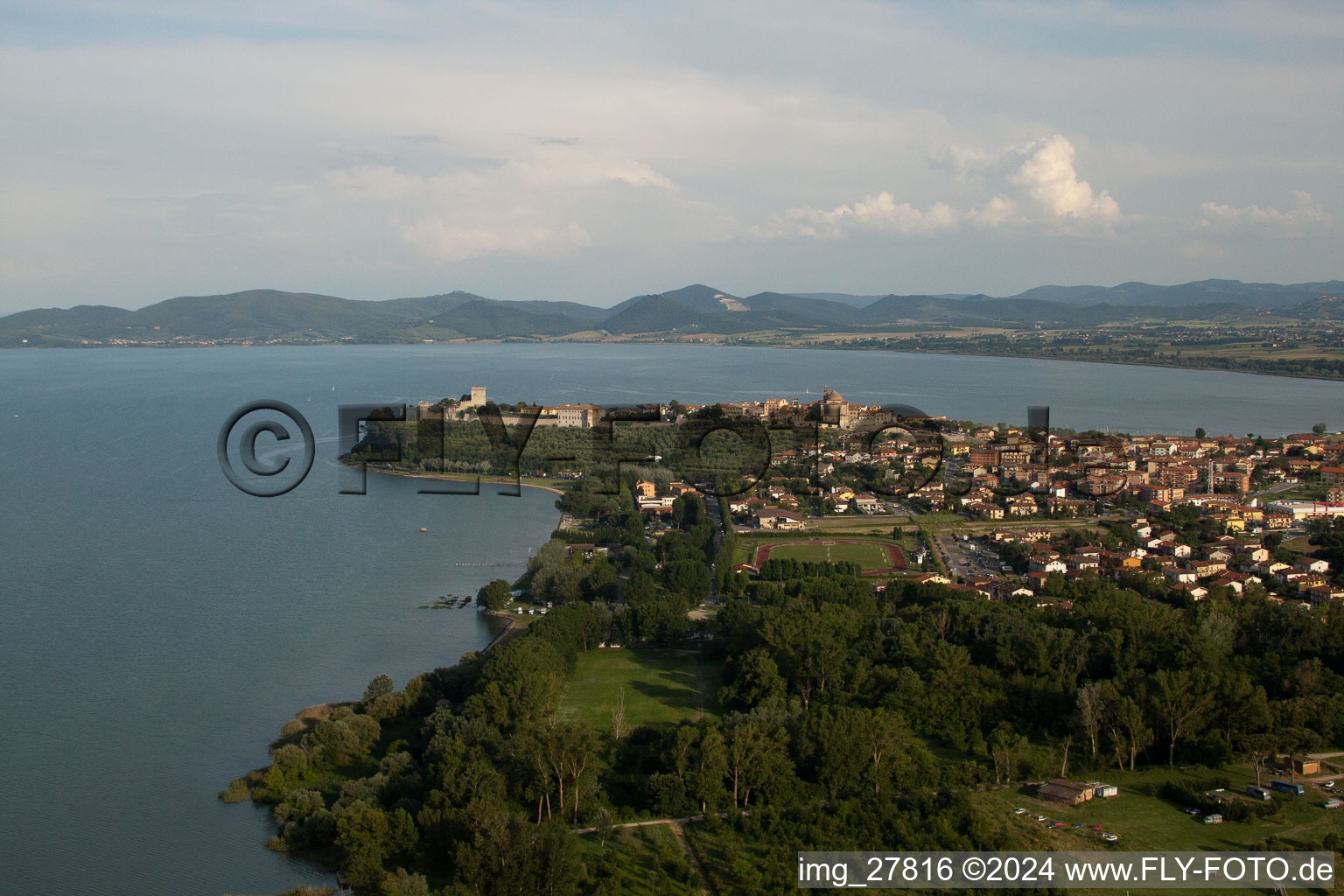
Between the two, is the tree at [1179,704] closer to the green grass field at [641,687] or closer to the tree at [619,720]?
the green grass field at [641,687]

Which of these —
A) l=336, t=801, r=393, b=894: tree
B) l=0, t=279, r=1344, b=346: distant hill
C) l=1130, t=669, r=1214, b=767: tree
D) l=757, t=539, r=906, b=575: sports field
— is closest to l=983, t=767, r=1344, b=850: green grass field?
l=1130, t=669, r=1214, b=767: tree

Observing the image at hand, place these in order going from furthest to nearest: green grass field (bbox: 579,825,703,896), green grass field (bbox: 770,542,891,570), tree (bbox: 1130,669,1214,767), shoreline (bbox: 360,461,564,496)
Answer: shoreline (bbox: 360,461,564,496)
green grass field (bbox: 770,542,891,570)
tree (bbox: 1130,669,1214,767)
green grass field (bbox: 579,825,703,896)

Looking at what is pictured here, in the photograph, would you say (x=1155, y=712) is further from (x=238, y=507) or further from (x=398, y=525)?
(x=238, y=507)

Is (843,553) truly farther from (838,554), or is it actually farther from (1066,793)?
(1066,793)

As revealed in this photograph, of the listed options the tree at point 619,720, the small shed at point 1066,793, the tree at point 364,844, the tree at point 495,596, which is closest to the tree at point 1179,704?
the small shed at point 1066,793

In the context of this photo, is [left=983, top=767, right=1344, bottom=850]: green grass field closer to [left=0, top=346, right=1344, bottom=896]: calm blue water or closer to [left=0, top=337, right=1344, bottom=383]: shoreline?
[left=0, top=346, right=1344, bottom=896]: calm blue water

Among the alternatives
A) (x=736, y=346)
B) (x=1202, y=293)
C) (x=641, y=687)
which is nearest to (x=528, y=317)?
(x=736, y=346)

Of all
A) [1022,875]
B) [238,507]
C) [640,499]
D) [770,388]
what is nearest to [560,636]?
[1022,875]
